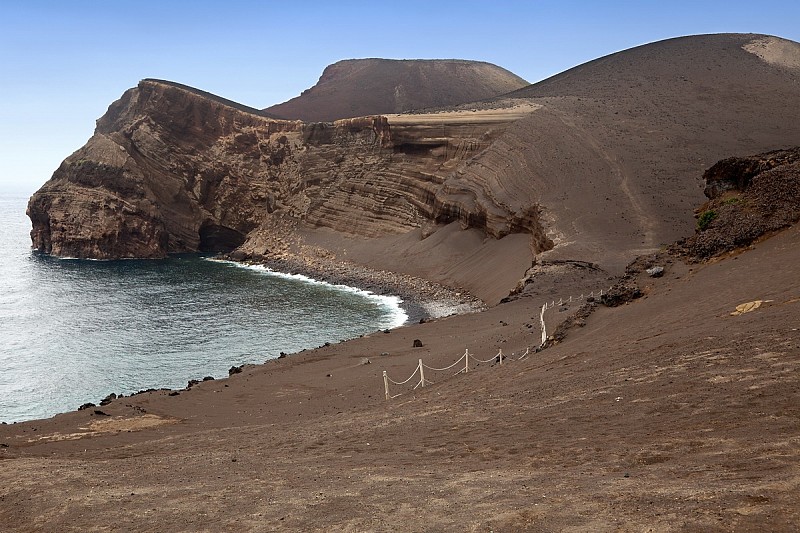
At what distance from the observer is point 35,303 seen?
46438 millimetres

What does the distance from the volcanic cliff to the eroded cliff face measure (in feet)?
0.58

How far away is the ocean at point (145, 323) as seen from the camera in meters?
29.0

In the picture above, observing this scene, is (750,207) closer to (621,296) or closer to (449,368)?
(621,296)

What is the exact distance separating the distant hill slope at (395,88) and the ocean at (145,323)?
83312mm

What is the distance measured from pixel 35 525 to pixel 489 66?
567 ft

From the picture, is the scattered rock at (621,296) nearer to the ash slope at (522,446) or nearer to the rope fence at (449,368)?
the ash slope at (522,446)

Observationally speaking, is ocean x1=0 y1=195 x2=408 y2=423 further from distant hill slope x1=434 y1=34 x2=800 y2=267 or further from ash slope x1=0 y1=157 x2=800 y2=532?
distant hill slope x1=434 y1=34 x2=800 y2=267

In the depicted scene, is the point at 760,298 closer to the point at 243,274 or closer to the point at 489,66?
the point at 243,274

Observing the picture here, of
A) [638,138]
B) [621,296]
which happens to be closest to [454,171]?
[638,138]

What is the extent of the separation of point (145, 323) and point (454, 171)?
3280 cm

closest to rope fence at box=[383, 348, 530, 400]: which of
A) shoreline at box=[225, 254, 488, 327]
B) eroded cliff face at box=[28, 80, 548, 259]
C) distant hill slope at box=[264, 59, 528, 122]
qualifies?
shoreline at box=[225, 254, 488, 327]

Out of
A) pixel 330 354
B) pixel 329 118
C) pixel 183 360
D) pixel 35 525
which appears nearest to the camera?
pixel 35 525

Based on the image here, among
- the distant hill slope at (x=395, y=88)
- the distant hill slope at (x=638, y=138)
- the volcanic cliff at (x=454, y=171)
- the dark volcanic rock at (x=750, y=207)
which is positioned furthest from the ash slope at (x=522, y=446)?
the distant hill slope at (x=395, y=88)

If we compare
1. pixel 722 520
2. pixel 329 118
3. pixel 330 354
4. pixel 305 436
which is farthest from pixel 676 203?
pixel 329 118
